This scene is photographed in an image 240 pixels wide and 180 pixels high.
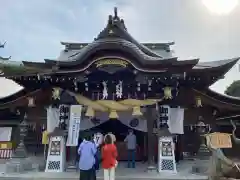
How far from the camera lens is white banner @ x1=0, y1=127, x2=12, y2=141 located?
48.4ft

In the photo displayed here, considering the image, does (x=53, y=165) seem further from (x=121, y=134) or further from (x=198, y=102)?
(x=198, y=102)

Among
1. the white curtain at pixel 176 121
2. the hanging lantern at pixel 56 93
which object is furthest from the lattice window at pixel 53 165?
the white curtain at pixel 176 121

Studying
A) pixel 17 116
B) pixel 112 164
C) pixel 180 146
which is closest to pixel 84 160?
pixel 112 164

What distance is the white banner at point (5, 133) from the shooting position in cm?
1476

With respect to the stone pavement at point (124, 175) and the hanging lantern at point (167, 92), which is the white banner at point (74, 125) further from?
the hanging lantern at point (167, 92)

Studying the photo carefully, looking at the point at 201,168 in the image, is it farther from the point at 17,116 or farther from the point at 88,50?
the point at 17,116

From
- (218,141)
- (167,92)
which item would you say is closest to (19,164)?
(167,92)

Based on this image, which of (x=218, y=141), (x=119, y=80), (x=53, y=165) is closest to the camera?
(x=218, y=141)

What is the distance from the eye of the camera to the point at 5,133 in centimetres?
1484

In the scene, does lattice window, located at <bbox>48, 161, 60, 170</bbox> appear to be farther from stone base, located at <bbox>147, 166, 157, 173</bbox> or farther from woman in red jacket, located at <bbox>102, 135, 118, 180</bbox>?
woman in red jacket, located at <bbox>102, 135, 118, 180</bbox>

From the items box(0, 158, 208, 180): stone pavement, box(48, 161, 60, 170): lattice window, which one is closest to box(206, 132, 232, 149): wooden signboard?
box(0, 158, 208, 180): stone pavement

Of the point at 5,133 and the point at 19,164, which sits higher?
the point at 5,133

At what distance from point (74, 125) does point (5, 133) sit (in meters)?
5.87

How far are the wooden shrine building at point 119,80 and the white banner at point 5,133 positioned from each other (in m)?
2.82
